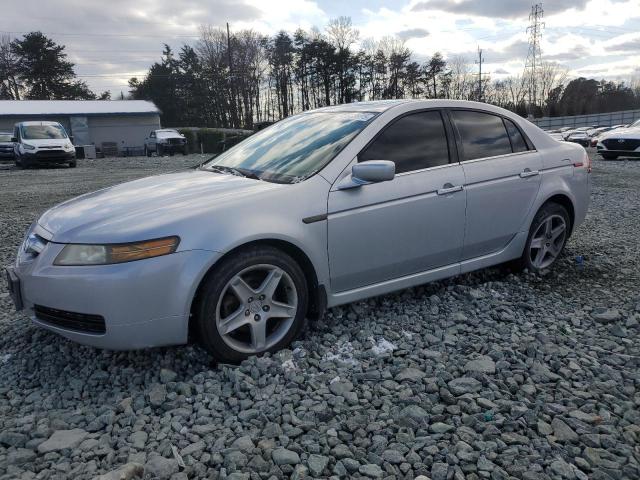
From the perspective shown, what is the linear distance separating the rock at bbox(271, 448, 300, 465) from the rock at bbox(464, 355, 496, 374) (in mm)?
1195

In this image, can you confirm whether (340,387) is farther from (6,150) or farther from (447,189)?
(6,150)

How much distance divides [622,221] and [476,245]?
4.19 m

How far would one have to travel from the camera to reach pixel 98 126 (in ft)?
134

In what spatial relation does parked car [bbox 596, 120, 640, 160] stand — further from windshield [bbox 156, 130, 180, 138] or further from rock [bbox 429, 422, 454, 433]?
windshield [bbox 156, 130, 180, 138]

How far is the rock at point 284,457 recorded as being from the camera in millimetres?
2182

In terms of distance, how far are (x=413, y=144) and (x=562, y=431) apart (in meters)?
2.17

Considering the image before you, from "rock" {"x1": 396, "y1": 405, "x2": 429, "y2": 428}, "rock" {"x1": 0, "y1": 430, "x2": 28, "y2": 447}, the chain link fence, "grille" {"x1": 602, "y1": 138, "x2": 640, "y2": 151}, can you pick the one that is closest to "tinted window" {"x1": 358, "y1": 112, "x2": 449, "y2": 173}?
"rock" {"x1": 396, "y1": 405, "x2": 429, "y2": 428}

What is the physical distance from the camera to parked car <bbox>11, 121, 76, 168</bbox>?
1952 cm

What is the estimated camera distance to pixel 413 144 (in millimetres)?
3754

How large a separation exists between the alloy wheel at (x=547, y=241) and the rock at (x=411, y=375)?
7.00 feet

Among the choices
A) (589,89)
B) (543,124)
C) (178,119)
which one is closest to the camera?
(178,119)

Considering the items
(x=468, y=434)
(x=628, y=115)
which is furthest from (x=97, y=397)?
(x=628, y=115)

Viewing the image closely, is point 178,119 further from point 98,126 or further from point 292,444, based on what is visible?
point 292,444

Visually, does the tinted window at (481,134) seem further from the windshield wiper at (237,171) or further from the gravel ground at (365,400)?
the windshield wiper at (237,171)
